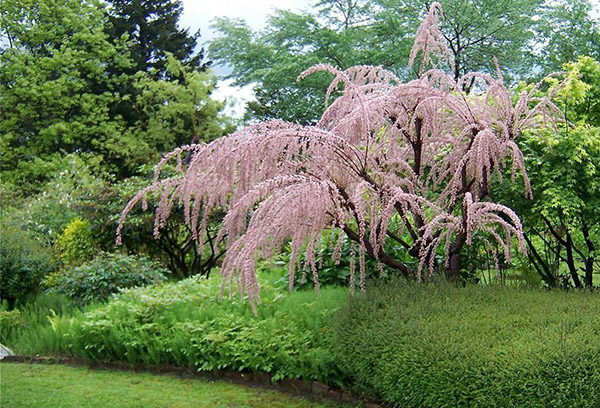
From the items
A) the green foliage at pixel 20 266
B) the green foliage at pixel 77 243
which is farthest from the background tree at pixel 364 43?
the green foliage at pixel 20 266

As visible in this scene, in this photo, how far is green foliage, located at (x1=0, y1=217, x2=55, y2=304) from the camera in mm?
8398

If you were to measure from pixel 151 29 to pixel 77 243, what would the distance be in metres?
17.7

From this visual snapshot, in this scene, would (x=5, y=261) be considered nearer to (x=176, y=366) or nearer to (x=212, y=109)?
(x=176, y=366)

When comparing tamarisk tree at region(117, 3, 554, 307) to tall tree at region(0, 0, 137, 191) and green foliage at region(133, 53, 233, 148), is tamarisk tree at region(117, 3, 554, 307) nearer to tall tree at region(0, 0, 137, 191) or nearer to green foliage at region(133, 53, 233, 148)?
green foliage at region(133, 53, 233, 148)

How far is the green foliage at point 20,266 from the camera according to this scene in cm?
840

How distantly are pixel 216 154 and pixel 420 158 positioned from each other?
1.77 meters

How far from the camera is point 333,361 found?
4.67m

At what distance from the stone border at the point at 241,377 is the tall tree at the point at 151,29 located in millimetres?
20477

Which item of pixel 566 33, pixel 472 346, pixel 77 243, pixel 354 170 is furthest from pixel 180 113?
pixel 472 346

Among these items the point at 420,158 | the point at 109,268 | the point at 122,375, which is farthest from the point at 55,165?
the point at 420,158

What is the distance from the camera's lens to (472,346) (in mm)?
3682

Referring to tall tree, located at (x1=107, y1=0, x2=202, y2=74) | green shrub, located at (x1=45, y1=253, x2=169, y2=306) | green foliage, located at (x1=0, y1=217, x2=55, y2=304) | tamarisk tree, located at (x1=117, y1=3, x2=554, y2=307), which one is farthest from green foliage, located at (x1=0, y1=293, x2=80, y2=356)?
tall tree, located at (x1=107, y1=0, x2=202, y2=74)

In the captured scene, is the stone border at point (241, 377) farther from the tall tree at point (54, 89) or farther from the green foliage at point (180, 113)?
the green foliage at point (180, 113)

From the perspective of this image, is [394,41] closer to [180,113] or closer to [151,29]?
[180,113]
